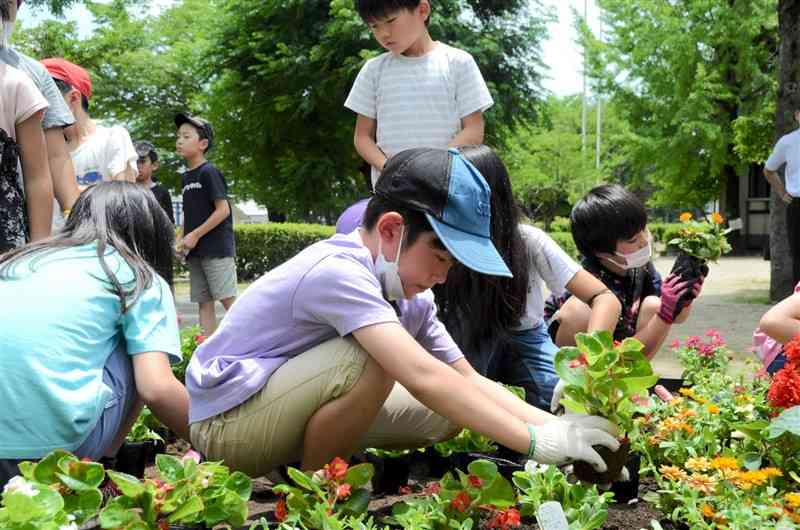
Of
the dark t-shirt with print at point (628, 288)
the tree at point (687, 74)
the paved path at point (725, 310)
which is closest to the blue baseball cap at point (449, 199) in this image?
the dark t-shirt with print at point (628, 288)

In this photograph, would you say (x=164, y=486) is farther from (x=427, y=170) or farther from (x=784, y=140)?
(x=784, y=140)

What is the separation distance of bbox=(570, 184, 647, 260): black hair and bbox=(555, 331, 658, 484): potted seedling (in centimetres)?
136

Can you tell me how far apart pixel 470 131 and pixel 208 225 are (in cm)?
266

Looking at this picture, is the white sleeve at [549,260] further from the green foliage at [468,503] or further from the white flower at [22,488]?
the white flower at [22,488]

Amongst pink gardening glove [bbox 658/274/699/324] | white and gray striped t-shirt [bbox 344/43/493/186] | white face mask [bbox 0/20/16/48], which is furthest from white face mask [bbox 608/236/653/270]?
white face mask [bbox 0/20/16/48]

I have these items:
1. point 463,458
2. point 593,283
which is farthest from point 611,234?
point 463,458

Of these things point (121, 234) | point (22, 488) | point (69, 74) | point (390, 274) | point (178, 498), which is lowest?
point (178, 498)

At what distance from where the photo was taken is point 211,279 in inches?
232

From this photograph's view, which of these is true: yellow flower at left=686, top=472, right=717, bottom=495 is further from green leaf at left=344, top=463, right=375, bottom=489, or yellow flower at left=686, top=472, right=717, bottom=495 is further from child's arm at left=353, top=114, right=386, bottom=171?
child's arm at left=353, top=114, right=386, bottom=171

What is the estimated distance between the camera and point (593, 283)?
3066 millimetres

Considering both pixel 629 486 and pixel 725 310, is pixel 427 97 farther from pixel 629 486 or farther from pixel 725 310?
pixel 725 310

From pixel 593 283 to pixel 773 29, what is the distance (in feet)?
65.6

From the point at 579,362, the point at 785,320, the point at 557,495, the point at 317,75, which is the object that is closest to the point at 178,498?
the point at 557,495

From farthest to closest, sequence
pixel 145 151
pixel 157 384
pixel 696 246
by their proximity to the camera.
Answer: pixel 145 151, pixel 696 246, pixel 157 384
